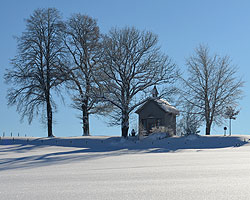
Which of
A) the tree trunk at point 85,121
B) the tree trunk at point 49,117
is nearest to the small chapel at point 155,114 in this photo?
the tree trunk at point 85,121

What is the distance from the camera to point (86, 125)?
39.9 metres

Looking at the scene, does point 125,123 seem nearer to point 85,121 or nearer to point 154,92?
point 154,92

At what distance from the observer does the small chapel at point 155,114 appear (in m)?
38.5

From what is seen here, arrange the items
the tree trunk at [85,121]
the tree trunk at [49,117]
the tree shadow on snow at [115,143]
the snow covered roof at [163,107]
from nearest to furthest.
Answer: the tree shadow on snow at [115,143], the tree trunk at [49,117], the snow covered roof at [163,107], the tree trunk at [85,121]

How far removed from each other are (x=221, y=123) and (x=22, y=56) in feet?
78.8

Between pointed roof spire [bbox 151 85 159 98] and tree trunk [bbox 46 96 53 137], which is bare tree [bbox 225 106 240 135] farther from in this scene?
tree trunk [bbox 46 96 53 137]

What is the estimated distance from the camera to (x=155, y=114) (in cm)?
3894

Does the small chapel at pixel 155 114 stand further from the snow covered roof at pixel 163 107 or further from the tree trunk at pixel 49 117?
the tree trunk at pixel 49 117

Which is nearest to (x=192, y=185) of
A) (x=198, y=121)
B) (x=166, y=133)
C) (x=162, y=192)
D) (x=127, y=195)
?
(x=162, y=192)

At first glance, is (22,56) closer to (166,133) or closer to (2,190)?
(166,133)

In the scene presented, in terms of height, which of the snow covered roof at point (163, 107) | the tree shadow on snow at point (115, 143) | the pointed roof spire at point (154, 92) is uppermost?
the pointed roof spire at point (154, 92)

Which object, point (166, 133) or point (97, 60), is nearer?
point (166, 133)

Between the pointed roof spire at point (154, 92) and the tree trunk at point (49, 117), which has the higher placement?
the pointed roof spire at point (154, 92)

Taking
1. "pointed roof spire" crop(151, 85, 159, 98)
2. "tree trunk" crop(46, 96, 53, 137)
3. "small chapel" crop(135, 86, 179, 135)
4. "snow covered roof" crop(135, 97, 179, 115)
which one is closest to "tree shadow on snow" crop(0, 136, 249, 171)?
"tree trunk" crop(46, 96, 53, 137)
